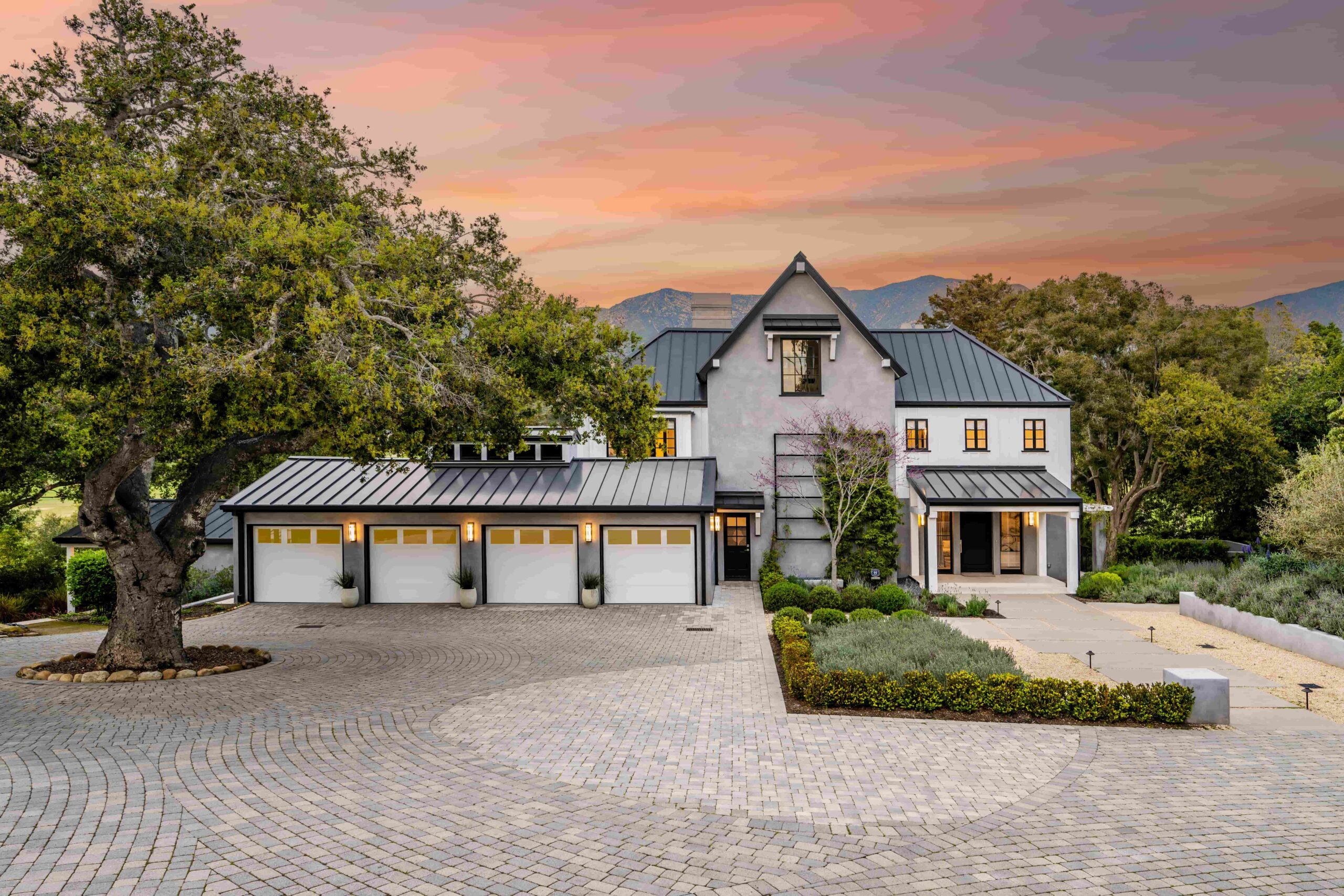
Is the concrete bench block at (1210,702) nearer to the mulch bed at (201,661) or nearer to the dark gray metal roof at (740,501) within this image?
the dark gray metal roof at (740,501)

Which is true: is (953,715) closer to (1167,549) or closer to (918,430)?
(918,430)

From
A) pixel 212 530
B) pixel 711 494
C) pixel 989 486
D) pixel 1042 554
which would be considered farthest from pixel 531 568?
pixel 1042 554

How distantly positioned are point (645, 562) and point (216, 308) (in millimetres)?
13143

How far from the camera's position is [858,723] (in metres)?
10.4

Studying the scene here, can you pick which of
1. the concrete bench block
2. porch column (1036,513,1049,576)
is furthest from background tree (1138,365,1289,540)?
the concrete bench block

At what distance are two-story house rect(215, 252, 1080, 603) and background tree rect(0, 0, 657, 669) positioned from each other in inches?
269

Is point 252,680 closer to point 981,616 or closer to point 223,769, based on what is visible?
point 223,769

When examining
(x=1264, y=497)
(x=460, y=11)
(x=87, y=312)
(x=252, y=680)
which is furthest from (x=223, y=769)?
(x=1264, y=497)

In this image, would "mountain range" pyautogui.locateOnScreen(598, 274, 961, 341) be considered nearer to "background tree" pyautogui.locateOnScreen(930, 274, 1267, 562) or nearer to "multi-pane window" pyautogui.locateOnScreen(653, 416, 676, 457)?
"background tree" pyautogui.locateOnScreen(930, 274, 1267, 562)

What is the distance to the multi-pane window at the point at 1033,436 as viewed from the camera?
25438mm

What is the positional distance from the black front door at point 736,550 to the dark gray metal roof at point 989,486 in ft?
18.7

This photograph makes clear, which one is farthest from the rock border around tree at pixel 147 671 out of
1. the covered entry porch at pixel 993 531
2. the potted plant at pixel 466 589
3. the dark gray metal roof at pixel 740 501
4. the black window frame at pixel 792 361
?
the covered entry porch at pixel 993 531

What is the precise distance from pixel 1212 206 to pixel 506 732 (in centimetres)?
2942

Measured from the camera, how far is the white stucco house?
21.1 metres
